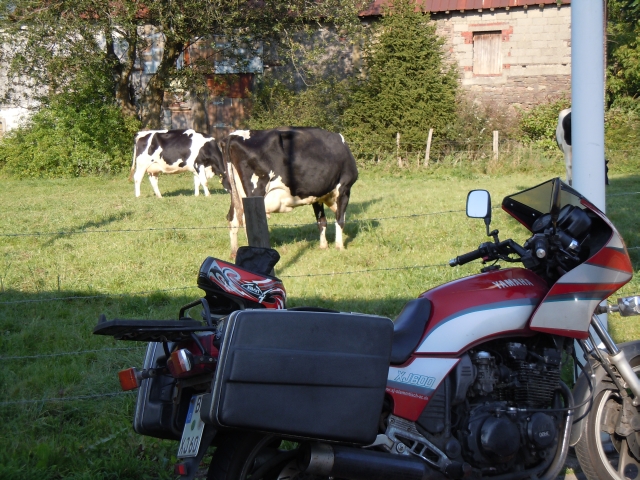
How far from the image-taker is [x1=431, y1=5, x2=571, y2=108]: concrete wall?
74.6 ft

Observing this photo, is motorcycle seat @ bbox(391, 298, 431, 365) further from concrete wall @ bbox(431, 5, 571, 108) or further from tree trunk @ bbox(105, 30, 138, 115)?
concrete wall @ bbox(431, 5, 571, 108)

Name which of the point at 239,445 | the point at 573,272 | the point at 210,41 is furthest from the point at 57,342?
the point at 210,41

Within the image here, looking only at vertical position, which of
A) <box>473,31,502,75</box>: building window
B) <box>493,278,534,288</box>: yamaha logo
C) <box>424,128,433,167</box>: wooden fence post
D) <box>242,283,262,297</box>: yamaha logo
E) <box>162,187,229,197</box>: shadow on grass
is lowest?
<box>162,187,229,197</box>: shadow on grass

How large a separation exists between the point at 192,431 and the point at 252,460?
246mm

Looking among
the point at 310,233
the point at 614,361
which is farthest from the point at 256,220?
the point at 310,233

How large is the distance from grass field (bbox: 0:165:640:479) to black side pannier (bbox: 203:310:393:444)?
1.47 metres

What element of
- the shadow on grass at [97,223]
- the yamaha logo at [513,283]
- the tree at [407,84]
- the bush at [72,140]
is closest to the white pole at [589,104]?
the yamaha logo at [513,283]

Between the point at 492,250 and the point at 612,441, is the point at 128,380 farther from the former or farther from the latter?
the point at 612,441

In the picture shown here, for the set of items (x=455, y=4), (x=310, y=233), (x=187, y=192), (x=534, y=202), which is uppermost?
(x=455, y=4)

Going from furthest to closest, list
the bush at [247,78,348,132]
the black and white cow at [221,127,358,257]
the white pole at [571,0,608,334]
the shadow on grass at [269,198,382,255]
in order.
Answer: the bush at [247,78,348,132]
the shadow on grass at [269,198,382,255]
the black and white cow at [221,127,358,257]
the white pole at [571,0,608,334]

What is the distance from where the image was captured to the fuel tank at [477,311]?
2.80 meters

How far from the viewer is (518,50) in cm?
2308

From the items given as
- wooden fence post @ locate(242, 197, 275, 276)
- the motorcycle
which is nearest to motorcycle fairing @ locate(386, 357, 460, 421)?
the motorcycle

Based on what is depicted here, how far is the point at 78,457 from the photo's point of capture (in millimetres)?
3637
